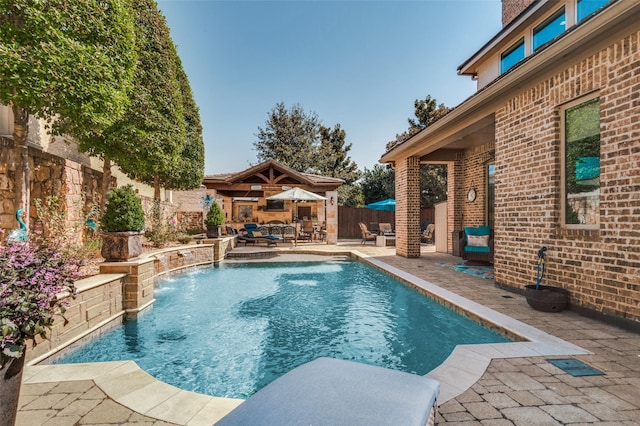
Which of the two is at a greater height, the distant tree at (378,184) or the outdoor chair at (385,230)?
the distant tree at (378,184)

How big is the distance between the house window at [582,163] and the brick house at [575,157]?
1cm

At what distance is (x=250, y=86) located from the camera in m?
20.2

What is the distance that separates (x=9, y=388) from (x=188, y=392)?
43.9 inches

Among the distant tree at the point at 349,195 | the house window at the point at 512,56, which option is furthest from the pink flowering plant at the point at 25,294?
the distant tree at the point at 349,195

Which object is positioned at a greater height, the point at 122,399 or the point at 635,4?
the point at 635,4

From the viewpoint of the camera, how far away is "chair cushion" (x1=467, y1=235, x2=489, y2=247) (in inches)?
319

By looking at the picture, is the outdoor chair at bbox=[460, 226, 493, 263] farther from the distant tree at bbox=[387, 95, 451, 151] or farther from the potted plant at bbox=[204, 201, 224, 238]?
the distant tree at bbox=[387, 95, 451, 151]

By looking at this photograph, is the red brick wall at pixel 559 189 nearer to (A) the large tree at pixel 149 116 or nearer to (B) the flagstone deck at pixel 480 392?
(B) the flagstone deck at pixel 480 392

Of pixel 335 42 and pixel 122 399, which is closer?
pixel 122 399

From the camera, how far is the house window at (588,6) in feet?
21.9

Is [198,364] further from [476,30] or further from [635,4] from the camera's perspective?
[476,30]

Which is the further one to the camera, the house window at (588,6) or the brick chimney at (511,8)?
the brick chimney at (511,8)

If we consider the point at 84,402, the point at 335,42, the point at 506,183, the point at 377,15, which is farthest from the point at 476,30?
the point at 84,402

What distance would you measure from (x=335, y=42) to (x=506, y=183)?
12.1 meters
